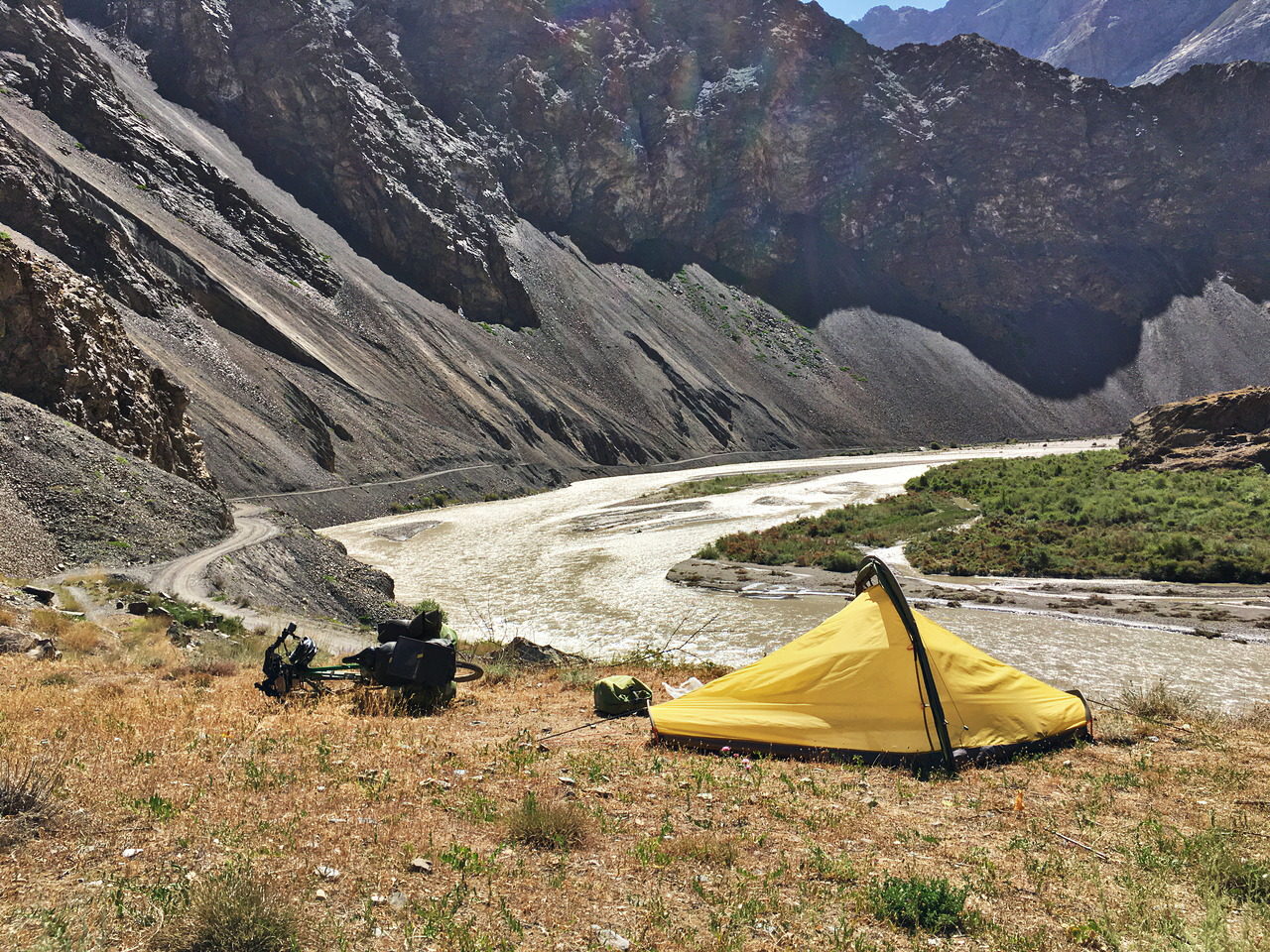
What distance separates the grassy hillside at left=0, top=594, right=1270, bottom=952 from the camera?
13.9ft

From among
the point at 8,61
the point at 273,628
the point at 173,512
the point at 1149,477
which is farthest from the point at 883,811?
the point at 8,61

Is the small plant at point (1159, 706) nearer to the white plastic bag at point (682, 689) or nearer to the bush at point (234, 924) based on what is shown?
the white plastic bag at point (682, 689)

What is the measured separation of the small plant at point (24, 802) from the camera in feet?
15.3

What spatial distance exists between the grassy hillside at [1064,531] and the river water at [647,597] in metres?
5.25

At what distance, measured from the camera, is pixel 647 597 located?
26406 millimetres

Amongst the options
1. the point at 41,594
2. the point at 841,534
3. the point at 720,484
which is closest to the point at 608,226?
the point at 720,484

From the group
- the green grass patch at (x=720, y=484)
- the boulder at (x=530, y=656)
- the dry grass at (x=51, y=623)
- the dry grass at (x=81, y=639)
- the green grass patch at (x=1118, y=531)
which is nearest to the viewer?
the dry grass at (x=81, y=639)

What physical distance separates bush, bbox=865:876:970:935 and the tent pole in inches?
121

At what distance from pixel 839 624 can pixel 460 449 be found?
54020 millimetres

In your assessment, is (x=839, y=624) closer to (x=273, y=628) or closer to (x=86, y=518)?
(x=273, y=628)

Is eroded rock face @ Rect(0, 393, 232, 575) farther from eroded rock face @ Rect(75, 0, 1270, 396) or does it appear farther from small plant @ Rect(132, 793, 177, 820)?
eroded rock face @ Rect(75, 0, 1270, 396)

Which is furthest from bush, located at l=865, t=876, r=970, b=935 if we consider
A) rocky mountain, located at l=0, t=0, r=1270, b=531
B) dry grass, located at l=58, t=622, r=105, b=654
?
rocky mountain, located at l=0, t=0, r=1270, b=531

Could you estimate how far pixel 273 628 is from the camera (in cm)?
1662

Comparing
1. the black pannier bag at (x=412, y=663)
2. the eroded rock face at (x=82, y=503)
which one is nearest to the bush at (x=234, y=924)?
the black pannier bag at (x=412, y=663)
